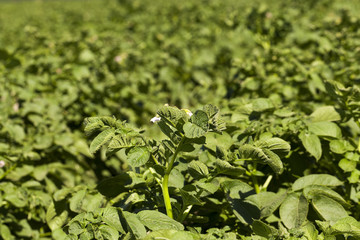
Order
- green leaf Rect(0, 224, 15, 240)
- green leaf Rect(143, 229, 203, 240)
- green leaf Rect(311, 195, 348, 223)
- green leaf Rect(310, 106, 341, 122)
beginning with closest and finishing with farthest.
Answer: green leaf Rect(143, 229, 203, 240) → green leaf Rect(311, 195, 348, 223) → green leaf Rect(310, 106, 341, 122) → green leaf Rect(0, 224, 15, 240)

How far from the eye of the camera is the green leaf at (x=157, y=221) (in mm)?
1254

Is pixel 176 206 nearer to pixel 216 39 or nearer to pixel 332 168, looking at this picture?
pixel 332 168

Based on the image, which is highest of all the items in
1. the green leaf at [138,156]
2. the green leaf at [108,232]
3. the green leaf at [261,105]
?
the green leaf at [138,156]

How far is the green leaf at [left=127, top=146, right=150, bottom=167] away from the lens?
1.23 m

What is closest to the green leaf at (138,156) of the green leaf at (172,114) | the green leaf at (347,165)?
the green leaf at (172,114)

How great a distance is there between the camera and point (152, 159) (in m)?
1.36

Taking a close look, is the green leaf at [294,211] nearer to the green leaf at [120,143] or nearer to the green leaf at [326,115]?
the green leaf at [326,115]

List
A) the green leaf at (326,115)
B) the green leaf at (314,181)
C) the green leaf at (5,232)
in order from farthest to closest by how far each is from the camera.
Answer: the green leaf at (5,232), the green leaf at (326,115), the green leaf at (314,181)

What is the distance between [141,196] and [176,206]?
0.15 meters

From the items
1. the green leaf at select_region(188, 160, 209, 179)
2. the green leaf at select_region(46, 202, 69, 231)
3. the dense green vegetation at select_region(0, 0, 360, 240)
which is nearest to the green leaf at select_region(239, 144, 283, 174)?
the dense green vegetation at select_region(0, 0, 360, 240)

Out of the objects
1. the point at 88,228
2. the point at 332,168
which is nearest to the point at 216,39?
the point at 332,168

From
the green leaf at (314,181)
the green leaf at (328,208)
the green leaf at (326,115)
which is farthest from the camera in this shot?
the green leaf at (326,115)

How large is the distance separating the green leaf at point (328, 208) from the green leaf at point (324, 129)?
29 centimetres

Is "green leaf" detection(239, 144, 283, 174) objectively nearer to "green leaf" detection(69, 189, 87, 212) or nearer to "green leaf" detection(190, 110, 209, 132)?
"green leaf" detection(190, 110, 209, 132)
